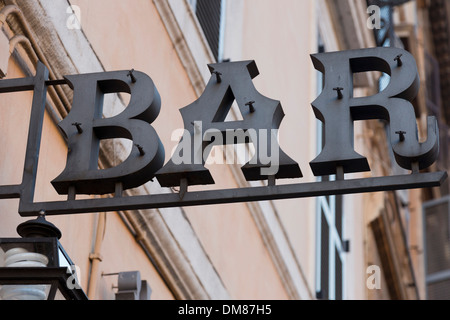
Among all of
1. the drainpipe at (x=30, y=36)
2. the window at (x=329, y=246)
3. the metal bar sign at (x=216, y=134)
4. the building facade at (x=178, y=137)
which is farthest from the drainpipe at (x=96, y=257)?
the window at (x=329, y=246)

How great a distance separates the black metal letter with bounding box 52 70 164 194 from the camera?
4488 millimetres

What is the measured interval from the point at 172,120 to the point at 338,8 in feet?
23.2

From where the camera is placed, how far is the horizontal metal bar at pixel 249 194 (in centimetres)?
423

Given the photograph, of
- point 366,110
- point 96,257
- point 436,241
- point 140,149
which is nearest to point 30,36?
point 140,149

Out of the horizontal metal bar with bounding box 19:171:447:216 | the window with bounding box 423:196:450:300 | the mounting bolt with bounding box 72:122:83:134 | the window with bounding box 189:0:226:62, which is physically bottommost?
the horizontal metal bar with bounding box 19:171:447:216

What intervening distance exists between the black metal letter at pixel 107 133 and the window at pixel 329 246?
6.20 metres

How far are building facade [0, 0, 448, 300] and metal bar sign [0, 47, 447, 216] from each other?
0.49 meters

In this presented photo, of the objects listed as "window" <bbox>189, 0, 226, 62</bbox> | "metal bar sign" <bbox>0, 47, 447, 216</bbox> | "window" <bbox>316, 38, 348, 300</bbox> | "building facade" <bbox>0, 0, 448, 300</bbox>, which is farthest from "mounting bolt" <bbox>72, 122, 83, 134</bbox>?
"window" <bbox>316, 38, 348, 300</bbox>

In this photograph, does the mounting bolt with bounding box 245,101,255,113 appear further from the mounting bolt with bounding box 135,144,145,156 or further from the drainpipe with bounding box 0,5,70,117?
the drainpipe with bounding box 0,5,70,117

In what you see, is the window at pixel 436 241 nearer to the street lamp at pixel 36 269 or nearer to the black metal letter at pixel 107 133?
the black metal letter at pixel 107 133

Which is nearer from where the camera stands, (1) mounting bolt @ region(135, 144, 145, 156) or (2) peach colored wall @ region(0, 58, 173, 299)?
(1) mounting bolt @ region(135, 144, 145, 156)
